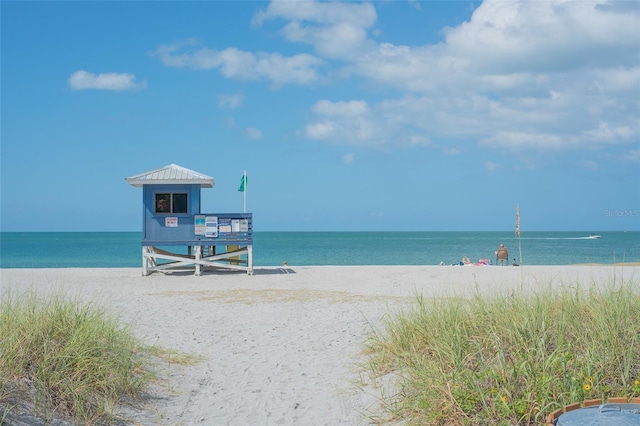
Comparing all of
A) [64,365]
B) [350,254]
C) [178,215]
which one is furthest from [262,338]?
[350,254]

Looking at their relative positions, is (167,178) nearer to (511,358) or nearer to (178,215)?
(178,215)

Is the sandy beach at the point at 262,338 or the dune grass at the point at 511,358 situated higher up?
the dune grass at the point at 511,358

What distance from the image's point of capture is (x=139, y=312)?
11.6 metres

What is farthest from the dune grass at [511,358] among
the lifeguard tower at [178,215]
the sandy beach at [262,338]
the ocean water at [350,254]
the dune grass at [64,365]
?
the lifeguard tower at [178,215]

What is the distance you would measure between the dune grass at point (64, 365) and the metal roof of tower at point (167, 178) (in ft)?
40.3

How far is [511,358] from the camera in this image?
546cm

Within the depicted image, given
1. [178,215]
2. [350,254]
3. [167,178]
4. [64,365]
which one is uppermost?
[167,178]

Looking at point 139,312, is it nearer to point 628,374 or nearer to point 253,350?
point 253,350

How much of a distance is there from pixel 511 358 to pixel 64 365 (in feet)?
13.3

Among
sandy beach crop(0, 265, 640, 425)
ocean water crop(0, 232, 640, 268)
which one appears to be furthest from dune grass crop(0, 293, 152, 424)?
ocean water crop(0, 232, 640, 268)

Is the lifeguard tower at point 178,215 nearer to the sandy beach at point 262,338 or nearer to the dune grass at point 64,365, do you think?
the sandy beach at point 262,338

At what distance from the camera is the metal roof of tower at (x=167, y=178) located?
61.7 ft

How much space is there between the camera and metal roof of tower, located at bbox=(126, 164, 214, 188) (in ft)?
61.7

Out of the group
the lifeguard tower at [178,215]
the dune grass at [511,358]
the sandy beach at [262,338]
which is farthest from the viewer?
the lifeguard tower at [178,215]
